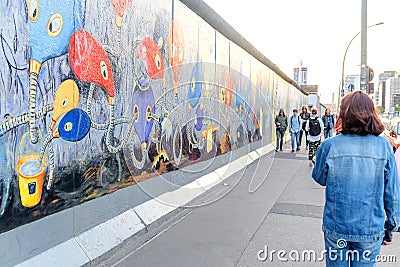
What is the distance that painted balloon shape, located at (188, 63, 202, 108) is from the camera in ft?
26.8

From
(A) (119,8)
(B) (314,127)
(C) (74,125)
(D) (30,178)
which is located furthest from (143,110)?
(B) (314,127)

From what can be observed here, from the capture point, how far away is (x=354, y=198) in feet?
9.43

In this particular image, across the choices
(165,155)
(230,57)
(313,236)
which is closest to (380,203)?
(313,236)

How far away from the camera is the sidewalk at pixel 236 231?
4684 millimetres

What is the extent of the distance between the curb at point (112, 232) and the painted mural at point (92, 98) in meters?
0.38

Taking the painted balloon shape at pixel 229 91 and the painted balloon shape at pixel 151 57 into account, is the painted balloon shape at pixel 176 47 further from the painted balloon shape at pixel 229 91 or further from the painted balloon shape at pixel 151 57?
the painted balloon shape at pixel 229 91

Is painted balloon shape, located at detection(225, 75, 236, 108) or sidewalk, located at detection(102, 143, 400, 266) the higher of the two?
painted balloon shape, located at detection(225, 75, 236, 108)

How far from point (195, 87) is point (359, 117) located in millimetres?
5694

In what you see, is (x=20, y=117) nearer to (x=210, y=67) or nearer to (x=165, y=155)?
(x=165, y=155)

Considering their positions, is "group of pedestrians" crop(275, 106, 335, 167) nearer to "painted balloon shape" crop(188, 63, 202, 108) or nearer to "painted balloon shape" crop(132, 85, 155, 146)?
"painted balloon shape" crop(188, 63, 202, 108)

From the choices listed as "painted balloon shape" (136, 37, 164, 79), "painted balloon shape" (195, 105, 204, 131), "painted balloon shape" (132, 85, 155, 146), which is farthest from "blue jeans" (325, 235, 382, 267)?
"painted balloon shape" (195, 105, 204, 131)

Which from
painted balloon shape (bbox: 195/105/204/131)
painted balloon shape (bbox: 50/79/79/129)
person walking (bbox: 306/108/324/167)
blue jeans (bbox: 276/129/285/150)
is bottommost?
blue jeans (bbox: 276/129/285/150)

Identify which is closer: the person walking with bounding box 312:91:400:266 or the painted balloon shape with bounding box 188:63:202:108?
the person walking with bounding box 312:91:400:266

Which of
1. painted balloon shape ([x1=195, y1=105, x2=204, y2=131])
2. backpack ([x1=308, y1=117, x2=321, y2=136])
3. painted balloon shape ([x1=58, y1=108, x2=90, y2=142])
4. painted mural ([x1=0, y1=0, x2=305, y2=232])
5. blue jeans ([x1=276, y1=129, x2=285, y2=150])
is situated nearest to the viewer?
painted mural ([x1=0, y1=0, x2=305, y2=232])
